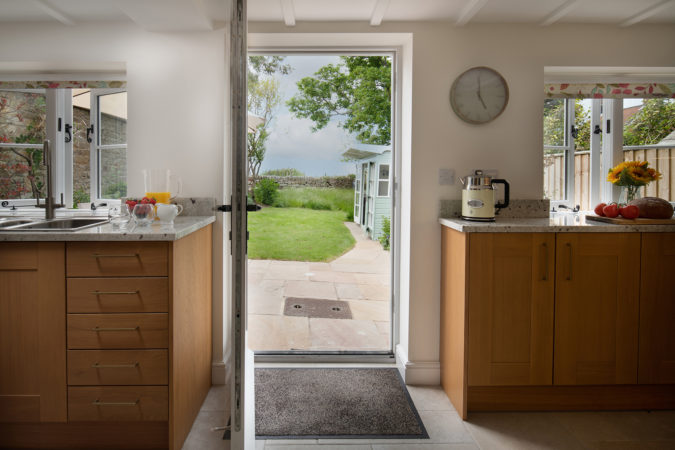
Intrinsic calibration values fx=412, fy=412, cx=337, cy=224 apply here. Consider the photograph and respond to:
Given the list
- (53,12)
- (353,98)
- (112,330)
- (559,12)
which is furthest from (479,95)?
(53,12)

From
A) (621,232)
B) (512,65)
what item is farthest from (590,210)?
(512,65)

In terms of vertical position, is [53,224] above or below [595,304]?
above

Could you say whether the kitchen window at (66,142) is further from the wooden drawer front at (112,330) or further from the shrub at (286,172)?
the wooden drawer front at (112,330)

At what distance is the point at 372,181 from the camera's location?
2.91 meters

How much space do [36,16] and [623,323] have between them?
368 centimetres

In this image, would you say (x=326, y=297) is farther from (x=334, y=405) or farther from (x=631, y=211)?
(x=631, y=211)

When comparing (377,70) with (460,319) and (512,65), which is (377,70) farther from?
(460,319)

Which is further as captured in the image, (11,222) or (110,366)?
(11,222)

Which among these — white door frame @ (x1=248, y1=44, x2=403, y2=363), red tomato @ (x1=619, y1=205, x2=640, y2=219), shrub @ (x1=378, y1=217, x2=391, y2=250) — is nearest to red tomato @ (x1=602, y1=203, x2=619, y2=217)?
red tomato @ (x1=619, y1=205, x2=640, y2=219)

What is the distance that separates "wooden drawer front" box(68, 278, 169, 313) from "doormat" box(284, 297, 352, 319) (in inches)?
57.6

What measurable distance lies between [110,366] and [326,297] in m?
1.70

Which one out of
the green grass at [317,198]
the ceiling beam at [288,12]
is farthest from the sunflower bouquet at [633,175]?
the ceiling beam at [288,12]

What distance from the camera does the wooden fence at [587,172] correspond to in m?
2.85

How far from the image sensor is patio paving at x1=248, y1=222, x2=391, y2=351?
9.70ft
